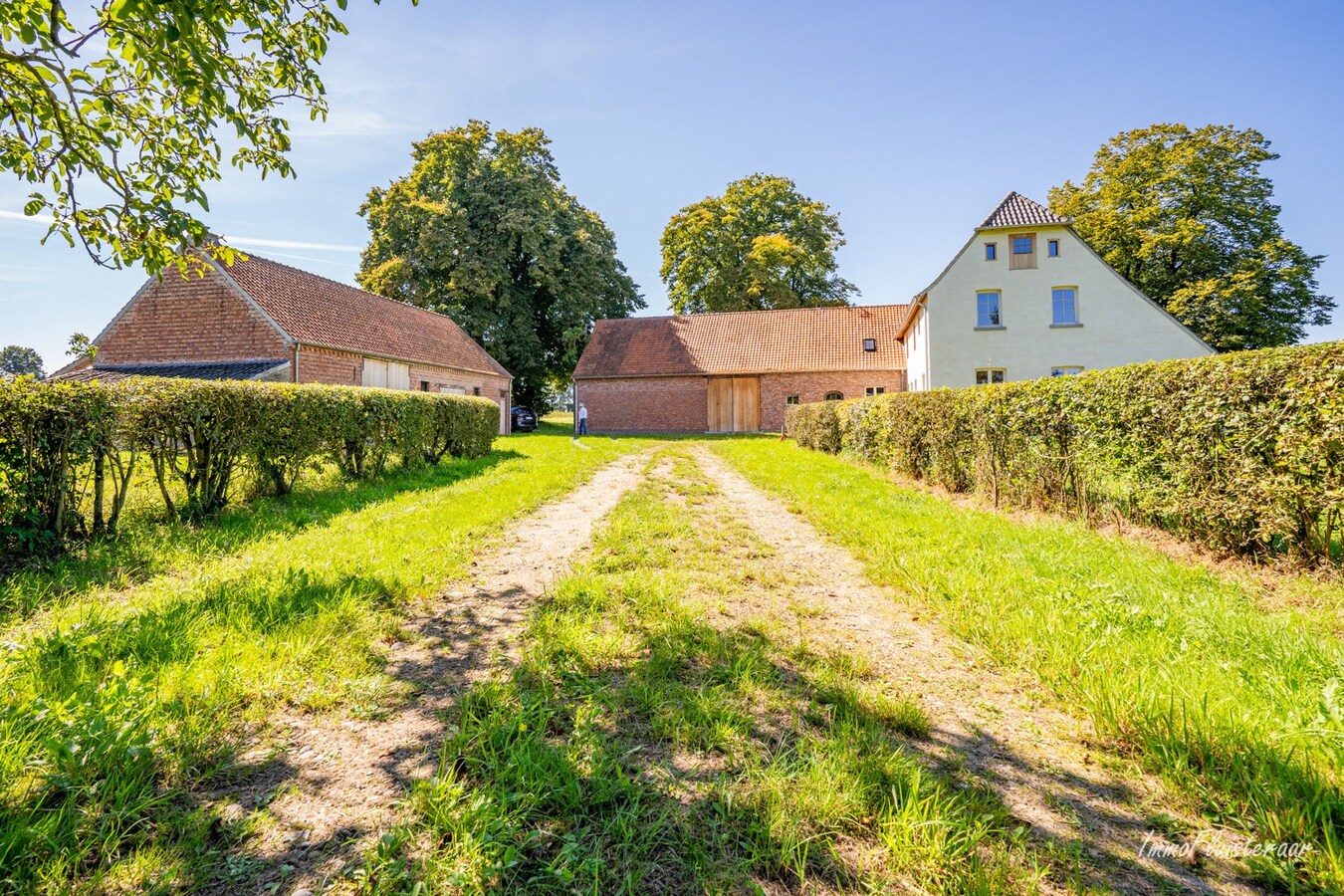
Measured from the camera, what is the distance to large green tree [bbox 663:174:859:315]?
36.7m

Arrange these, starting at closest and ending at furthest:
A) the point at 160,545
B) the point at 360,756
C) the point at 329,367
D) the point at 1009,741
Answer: the point at 360,756 < the point at 1009,741 < the point at 160,545 < the point at 329,367

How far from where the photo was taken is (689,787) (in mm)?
2084

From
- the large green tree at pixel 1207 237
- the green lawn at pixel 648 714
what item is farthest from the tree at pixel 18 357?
the large green tree at pixel 1207 237

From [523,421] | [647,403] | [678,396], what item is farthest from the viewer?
[523,421]

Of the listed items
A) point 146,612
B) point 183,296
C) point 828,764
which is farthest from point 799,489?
point 183,296

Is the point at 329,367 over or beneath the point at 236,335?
beneath

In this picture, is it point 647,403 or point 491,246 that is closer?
point 647,403

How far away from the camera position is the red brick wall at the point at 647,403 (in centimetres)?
2981

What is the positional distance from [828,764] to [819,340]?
28.9 meters

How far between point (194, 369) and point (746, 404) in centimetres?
2276

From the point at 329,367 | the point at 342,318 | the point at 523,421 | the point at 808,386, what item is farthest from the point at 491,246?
the point at 808,386

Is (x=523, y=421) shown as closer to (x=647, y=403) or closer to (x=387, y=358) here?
(x=647, y=403)

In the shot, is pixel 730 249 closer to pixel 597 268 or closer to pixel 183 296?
pixel 597 268

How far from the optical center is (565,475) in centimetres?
1064
